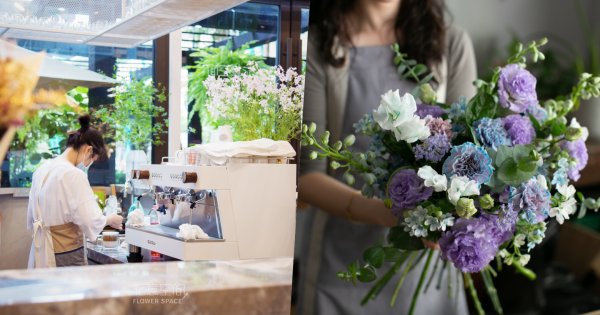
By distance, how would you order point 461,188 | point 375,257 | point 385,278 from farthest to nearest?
1. point 385,278
2. point 375,257
3. point 461,188

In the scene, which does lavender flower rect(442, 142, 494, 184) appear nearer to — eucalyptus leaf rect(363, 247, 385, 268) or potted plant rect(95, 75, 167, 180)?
eucalyptus leaf rect(363, 247, 385, 268)

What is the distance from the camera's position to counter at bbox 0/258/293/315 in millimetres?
605

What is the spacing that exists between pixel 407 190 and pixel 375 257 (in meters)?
0.12

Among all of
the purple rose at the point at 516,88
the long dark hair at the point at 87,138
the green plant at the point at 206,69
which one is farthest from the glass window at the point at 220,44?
the purple rose at the point at 516,88

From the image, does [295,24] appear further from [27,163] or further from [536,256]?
[536,256]

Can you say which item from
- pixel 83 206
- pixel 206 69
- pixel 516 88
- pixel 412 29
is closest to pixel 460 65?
pixel 412 29

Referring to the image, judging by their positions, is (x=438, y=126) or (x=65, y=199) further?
(x=65, y=199)

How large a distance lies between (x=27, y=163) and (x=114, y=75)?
17cm

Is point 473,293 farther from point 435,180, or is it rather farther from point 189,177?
point 189,177

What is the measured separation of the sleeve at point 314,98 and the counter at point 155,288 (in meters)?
0.18

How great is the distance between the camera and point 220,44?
0.68 metres

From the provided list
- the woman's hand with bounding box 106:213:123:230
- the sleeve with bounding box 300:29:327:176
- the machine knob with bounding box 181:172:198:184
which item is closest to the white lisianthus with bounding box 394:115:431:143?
the sleeve with bounding box 300:29:327:176

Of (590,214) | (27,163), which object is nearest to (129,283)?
(27,163)

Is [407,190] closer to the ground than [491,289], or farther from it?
farther from it
